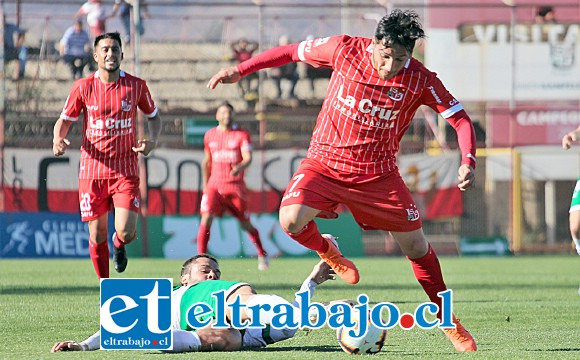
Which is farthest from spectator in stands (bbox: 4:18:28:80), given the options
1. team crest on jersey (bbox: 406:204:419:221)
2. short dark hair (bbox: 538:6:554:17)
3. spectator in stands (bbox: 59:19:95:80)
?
team crest on jersey (bbox: 406:204:419:221)

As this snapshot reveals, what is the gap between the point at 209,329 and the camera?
7.12 meters

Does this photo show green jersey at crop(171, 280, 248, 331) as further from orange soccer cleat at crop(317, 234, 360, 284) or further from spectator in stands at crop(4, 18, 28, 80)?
spectator in stands at crop(4, 18, 28, 80)

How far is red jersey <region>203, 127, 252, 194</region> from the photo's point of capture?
52.5ft

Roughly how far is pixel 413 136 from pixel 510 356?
56.7 ft

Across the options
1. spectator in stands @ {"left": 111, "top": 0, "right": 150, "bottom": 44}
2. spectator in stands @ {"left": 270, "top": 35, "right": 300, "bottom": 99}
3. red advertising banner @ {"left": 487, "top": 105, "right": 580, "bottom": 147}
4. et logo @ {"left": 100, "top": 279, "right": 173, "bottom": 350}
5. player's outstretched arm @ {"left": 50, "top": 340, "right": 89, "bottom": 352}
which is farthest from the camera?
spectator in stands @ {"left": 270, "top": 35, "right": 300, "bottom": 99}

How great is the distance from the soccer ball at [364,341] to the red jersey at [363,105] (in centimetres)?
123

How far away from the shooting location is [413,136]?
24.0 meters

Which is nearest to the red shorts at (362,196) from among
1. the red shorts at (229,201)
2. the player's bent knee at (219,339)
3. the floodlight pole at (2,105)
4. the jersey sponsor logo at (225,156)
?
the player's bent knee at (219,339)

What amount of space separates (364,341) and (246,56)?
1619 centimetres

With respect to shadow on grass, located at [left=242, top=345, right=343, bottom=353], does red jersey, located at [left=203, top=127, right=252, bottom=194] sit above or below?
above

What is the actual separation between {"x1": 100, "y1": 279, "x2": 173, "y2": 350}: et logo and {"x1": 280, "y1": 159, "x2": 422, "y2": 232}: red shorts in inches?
57.7

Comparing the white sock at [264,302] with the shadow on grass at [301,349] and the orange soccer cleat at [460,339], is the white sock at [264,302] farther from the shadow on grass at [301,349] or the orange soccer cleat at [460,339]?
the orange soccer cleat at [460,339]

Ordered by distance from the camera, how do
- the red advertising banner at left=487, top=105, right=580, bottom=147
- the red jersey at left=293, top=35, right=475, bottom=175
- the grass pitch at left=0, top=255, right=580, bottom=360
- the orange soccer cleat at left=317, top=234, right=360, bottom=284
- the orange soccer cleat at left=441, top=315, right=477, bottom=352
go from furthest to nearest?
the red advertising banner at left=487, top=105, right=580, bottom=147 → the orange soccer cleat at left=317, top=234, right=360, bottom=284 → the red jersey at left=293, top=35, right=475, bottom=175 → the orange soccer cleat at left=441, top=315, right=477, bottom=352 → the grass pitch at left=0, top=255, right=580, bottom=360

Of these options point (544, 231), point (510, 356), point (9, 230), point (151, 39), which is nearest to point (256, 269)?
point (9, 230)
